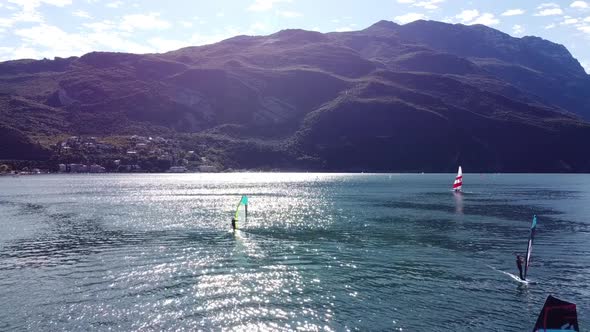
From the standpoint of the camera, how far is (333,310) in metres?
33.3

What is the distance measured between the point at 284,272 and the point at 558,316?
2497 cm

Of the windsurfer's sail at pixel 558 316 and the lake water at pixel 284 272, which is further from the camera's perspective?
the lake water at pixel 284 272

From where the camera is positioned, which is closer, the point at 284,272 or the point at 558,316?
the point at 558,316

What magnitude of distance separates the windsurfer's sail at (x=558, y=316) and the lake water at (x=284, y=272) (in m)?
6.68

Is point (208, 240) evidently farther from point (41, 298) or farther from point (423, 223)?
point (423, 223)

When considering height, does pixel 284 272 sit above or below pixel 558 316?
below

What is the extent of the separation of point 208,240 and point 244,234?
6.53 m

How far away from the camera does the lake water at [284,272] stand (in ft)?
105

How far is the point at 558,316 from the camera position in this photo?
24031 millimetres

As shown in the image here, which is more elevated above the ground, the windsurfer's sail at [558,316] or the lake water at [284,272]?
the windsurfer's sail at [558,316]

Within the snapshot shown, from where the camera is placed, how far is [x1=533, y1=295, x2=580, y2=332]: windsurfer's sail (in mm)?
23594

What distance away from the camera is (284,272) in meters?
43.9

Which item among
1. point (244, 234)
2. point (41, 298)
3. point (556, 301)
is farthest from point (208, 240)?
point (556, 301)

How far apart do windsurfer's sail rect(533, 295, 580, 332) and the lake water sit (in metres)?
6.68
